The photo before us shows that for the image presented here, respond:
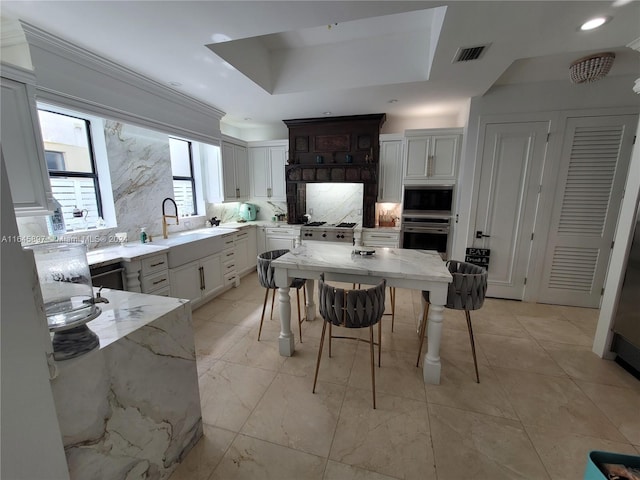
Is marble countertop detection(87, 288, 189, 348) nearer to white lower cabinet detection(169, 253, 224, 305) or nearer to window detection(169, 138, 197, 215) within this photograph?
white lower cabinet detection(169, 253, 224, 305)

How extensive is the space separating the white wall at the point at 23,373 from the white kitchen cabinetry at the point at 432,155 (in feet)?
13.3

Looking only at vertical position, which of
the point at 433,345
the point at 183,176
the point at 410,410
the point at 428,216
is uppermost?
the point at 183,176

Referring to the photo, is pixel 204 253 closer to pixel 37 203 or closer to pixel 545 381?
pixel 37 203

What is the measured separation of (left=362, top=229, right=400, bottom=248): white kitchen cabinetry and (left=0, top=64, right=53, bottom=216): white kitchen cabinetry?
366 centimetres

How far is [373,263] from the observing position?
2.20 m

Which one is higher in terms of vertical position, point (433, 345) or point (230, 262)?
point (230, 262)

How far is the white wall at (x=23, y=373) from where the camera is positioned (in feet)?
2.43

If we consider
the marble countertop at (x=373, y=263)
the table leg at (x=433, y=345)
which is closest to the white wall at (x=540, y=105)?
the marble countertop at (x=373, y=263)

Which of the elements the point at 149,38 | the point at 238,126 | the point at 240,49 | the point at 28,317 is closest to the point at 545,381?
the point at 28,317

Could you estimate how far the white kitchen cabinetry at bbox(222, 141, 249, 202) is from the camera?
4344mm

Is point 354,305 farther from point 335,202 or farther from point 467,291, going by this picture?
point 335,202

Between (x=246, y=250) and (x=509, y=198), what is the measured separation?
4018mm

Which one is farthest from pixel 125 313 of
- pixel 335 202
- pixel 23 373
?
pixel 335 202

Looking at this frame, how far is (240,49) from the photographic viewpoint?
2574mm
